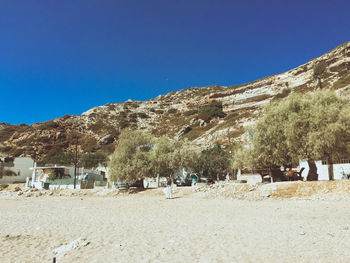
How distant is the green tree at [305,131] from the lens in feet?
58.5

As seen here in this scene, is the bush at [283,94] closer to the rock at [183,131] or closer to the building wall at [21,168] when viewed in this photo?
the rock at [183,131]

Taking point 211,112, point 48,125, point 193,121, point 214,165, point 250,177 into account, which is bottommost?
point 250,177

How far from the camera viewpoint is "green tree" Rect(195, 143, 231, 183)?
3531 cm

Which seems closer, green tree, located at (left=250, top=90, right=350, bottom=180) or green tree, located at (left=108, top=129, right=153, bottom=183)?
green tree, located at (left=250, top=90, right=350, bottom=180)

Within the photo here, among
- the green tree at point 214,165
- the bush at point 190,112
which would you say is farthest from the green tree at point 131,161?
the bush at point 190,112

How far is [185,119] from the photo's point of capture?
319 ft

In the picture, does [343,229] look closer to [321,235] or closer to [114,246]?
[321,235]

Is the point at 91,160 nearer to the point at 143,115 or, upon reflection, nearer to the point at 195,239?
the point at 143,115

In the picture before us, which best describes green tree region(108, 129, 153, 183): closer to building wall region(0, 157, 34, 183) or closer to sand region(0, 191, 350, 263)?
sand region(0, 191, 350, 263)

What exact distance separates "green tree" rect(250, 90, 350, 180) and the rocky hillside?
3708cm

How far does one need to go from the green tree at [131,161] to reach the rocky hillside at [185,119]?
32.3m

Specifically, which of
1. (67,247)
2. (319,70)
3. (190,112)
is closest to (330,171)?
(67,247)

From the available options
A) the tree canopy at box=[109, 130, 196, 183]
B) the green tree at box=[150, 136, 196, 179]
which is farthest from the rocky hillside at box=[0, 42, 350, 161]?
the tree canopy at box=[109, 130, 196, 183]

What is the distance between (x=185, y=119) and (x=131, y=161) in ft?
228
